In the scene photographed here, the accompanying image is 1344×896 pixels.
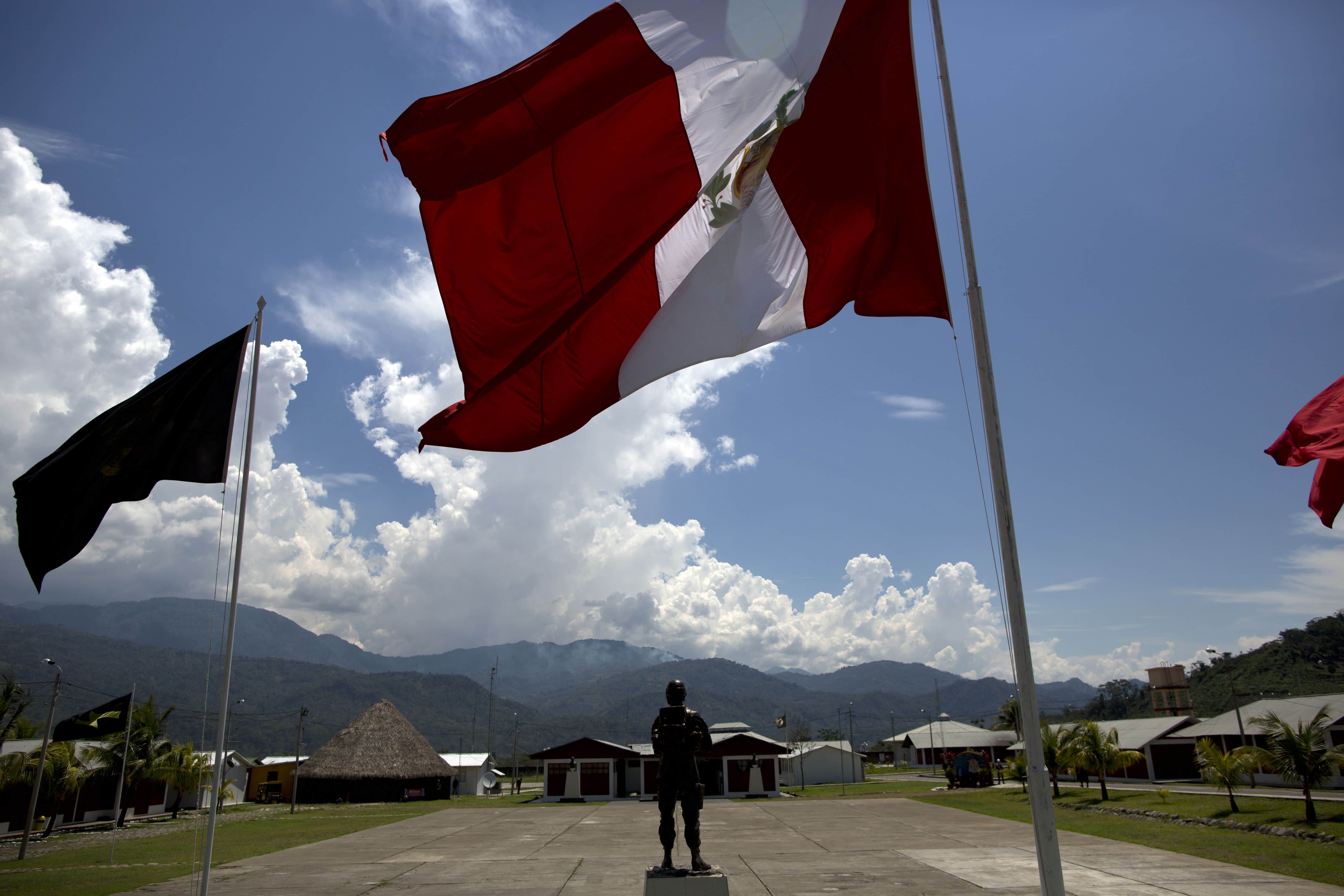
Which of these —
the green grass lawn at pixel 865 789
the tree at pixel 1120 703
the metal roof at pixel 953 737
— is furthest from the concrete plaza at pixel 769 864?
the tree at pixel 1120 703

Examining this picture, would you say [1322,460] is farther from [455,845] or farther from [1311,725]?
[455,845]

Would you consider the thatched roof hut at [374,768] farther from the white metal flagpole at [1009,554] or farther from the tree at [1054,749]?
the white metal flagpole at [1009,554]

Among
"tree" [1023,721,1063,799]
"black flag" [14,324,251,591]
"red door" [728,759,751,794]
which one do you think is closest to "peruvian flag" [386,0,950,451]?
"black flag" [14,324,251,591]

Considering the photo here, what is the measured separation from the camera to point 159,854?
836 inches

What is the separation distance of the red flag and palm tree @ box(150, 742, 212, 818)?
42.4 meters

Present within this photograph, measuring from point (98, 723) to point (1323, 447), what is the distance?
26967 millimetres

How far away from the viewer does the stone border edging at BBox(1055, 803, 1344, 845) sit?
16.8 m

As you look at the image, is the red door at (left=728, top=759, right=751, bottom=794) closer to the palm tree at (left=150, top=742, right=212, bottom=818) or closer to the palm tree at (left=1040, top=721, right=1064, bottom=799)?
the palm tree at (left=1040, top=721, right=1064, bottom=799)

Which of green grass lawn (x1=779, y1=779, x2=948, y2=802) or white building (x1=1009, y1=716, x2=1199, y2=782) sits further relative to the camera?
white building (x1=1009, y1=716, x2=1199, y2=782)

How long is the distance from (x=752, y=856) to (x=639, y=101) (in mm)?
15155

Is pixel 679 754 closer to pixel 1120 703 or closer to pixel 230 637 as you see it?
pixel 230 637

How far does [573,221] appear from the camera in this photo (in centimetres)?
731

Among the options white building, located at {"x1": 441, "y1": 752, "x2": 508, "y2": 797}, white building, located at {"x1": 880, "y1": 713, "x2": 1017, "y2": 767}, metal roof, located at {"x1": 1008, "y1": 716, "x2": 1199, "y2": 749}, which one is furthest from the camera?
white building, located at {"x1": 880, "y1": 713, "x2": 1017, "y2": 767}

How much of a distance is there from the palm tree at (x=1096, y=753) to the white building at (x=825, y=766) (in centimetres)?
3750
